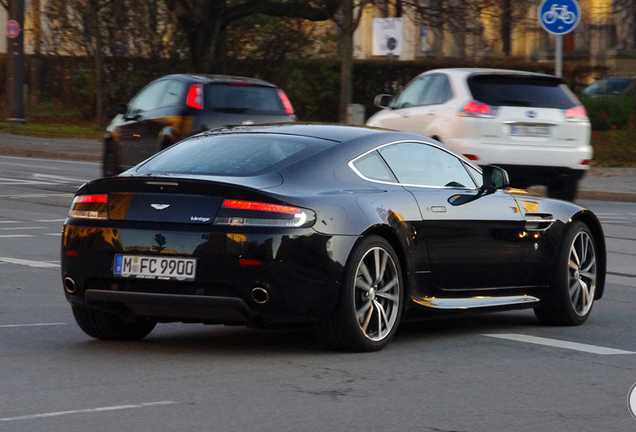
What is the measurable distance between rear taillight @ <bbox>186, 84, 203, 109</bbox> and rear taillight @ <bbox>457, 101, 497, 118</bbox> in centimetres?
339

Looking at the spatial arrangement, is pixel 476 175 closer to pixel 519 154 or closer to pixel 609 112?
pixel 519 154

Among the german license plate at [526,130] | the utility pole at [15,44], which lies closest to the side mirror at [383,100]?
the german license plate at [526,130]

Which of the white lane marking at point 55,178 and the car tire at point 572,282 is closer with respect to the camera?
the car tire at point 572,282

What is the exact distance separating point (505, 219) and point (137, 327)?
2.45 meters

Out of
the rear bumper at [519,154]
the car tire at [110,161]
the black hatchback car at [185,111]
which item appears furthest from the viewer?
the car tire at [110,161]

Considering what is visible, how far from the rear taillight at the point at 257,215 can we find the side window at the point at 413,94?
11.4 meters

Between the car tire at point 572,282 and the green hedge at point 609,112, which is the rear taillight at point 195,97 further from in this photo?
the green hedge at point 609,112

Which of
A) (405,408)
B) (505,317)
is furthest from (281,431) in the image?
(505,317)

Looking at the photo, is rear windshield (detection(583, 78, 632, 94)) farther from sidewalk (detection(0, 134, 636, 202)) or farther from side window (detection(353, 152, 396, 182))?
side window (detection(353, 152, 396, 182))

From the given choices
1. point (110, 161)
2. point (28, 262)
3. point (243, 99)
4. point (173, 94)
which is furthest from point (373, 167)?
point (110, 161)

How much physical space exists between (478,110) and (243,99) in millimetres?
3131

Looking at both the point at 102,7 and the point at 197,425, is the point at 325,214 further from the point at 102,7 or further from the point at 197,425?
the point at 102,7

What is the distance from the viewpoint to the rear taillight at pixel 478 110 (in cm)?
1675

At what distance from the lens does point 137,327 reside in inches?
311
